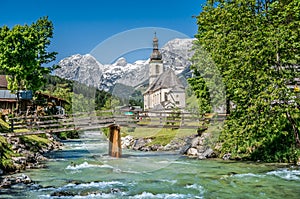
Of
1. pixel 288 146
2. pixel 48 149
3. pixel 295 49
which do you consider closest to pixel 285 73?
pixel 295 49

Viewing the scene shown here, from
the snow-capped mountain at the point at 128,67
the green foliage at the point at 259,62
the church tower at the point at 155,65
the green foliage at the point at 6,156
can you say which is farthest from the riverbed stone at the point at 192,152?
the church tower at the point at 155,65

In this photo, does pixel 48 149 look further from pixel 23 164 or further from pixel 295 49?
pixel 295 49

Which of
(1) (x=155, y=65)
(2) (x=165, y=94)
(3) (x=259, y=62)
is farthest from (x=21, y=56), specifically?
(1) (x=155, y=65)

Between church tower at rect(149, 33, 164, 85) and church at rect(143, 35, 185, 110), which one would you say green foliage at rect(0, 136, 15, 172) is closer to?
church at rect(143, 35, 185, 110)

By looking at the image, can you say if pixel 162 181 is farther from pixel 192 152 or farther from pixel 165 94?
pixel 165 94

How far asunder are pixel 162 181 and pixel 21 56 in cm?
2903

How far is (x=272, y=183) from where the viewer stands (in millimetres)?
16000

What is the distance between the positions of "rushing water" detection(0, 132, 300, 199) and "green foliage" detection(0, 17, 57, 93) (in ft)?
63.3

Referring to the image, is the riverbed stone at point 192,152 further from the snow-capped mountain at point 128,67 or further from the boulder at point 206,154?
the snow-capped mountain at point 128,67

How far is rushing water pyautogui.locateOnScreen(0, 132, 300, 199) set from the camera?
14039 mm

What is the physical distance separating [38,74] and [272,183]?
32826 millimetres

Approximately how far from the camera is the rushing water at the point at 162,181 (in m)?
14.0

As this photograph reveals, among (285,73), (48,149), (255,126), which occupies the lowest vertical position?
(48,149)

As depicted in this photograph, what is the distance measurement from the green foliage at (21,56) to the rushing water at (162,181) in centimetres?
1929
